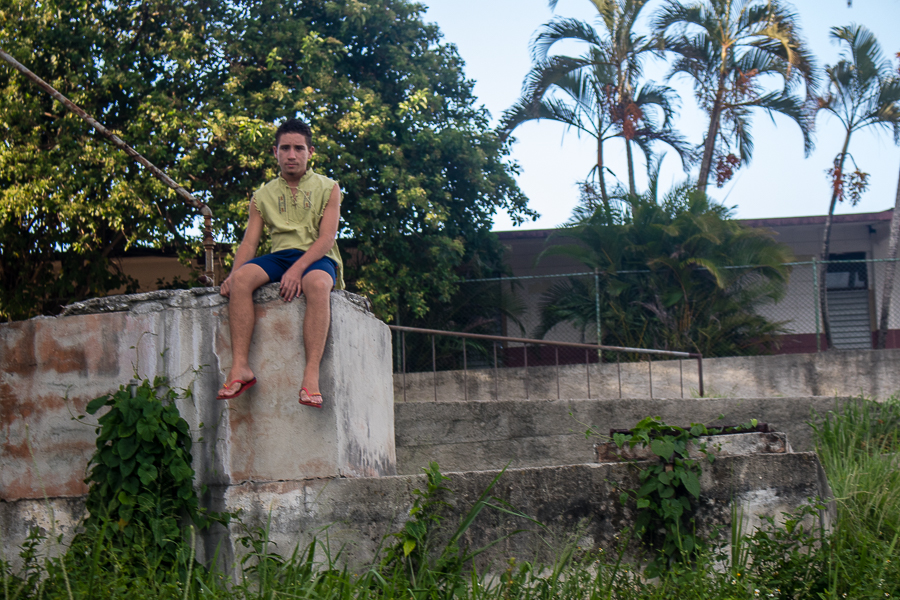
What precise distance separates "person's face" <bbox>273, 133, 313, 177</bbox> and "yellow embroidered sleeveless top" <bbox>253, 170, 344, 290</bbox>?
0.29 ft

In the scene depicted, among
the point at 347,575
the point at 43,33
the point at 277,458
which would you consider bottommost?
the point at 347,575

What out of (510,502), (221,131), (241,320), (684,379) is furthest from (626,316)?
(241,320)

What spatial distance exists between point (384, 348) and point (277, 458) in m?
1.10

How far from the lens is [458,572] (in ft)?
12.1

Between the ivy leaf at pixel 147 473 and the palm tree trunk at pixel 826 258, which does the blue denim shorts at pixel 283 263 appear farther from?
the palm tree trunk at pixel 826 258

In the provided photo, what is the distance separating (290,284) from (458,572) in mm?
1643

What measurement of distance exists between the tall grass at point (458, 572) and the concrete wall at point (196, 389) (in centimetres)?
35

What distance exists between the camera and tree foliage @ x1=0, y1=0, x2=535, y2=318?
35.4ft

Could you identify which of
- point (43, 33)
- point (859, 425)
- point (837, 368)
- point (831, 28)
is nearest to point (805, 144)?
point (831, 28)

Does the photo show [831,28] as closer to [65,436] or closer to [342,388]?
[342,388]

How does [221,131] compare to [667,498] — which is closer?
[667,498]

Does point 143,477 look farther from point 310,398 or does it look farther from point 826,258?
point 826,258

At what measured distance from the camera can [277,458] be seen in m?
3.94

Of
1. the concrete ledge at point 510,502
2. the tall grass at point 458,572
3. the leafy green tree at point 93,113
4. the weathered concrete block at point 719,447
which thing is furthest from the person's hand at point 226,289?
the leafy green tree at point 93,113
